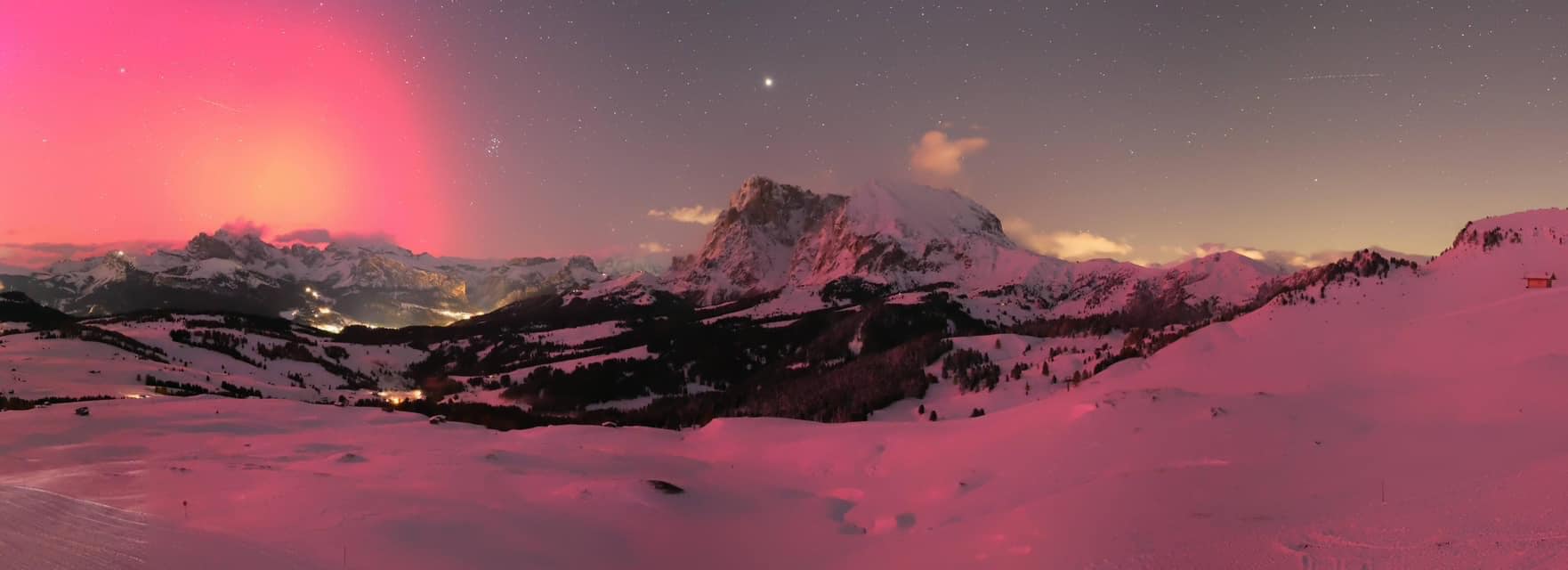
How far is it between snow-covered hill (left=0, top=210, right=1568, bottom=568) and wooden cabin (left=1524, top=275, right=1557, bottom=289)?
14.8ft

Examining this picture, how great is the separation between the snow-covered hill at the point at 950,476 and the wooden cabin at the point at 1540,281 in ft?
14.8

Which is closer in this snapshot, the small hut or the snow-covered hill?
the snow-covered hill

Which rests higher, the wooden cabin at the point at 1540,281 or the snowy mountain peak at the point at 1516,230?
the snowy mountain peak at the point at 1516,230

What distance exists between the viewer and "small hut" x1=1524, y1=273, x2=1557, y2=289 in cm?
2583

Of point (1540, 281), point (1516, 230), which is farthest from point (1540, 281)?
point (1516, 230)

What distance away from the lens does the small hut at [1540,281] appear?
25.8m

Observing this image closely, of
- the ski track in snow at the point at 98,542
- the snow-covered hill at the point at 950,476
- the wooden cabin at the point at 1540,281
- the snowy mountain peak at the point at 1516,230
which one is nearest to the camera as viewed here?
the ski track in snow at the point at 98,542

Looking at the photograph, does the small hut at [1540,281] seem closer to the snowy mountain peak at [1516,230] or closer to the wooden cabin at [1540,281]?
the wooden cabin at [1540,281]

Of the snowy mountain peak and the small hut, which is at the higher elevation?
the snowy mountain peak

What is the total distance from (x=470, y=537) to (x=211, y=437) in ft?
39.7

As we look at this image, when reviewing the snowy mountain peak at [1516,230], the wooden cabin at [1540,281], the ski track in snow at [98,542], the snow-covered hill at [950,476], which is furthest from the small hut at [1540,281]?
the ski track in snow at [98,542]

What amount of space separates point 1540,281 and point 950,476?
98.8ft

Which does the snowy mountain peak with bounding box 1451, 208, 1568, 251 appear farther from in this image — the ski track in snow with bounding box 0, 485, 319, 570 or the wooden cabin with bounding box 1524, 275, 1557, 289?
the ski track in snow with bounding box 0, 485, 319, 570

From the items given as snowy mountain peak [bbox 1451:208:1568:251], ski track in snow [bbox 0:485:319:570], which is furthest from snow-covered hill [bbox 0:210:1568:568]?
snowy mountain peak [bbox 1451:208:1568:251]
